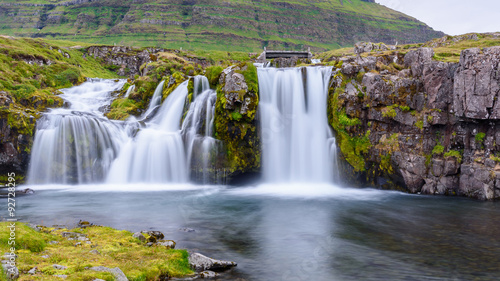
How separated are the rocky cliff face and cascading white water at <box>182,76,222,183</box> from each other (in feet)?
33.5

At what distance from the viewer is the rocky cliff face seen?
72.7 feet

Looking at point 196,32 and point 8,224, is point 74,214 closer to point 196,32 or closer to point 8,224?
point 8,224

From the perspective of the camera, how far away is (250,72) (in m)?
28.4

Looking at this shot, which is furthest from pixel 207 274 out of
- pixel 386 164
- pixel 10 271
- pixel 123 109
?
pixel 123 109

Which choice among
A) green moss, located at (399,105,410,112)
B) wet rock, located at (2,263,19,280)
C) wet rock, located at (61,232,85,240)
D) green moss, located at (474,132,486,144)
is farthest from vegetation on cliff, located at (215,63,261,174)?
wet rock, located at (2,263,19,280)

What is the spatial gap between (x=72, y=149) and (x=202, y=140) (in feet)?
36.0

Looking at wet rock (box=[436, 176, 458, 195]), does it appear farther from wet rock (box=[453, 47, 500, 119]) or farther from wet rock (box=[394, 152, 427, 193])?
wet rock (box=[453, 47, 500, 119])

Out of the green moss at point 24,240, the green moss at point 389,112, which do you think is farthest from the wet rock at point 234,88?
the green moss at point 24,240

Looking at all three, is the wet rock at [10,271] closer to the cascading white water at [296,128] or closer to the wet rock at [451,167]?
the cascading white water at [296,128]

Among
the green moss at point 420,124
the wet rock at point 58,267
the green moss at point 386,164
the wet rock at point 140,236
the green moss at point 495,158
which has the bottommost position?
the wet rock at point 140,236

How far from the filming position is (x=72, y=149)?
93.6 feet

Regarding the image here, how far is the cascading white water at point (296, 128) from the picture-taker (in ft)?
94.0

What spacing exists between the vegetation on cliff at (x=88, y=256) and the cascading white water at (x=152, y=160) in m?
16.1

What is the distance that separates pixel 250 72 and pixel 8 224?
20.6 meters
